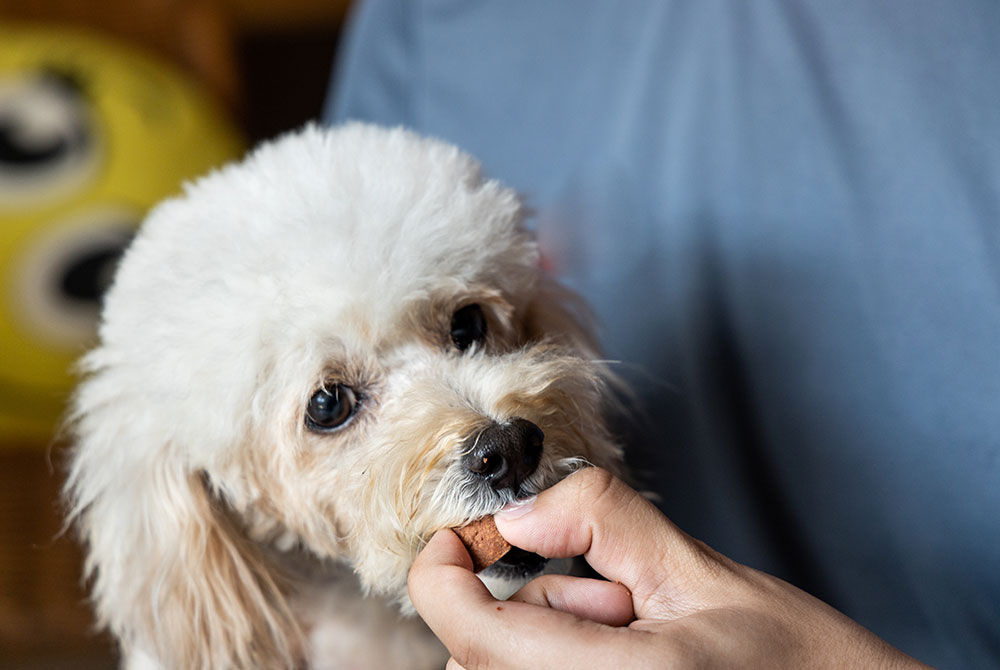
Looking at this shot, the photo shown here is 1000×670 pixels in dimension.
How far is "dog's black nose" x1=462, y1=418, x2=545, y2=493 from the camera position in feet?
2.20

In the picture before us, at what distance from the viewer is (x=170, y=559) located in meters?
0.85

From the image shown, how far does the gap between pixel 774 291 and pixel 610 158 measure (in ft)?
0.98

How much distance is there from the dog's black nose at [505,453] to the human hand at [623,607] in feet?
0.18

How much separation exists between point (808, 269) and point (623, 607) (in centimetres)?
47

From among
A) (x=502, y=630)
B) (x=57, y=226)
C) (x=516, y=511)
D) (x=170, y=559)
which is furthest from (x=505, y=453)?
(x=57, y=226)

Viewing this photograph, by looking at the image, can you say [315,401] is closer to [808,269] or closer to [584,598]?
[584,598]

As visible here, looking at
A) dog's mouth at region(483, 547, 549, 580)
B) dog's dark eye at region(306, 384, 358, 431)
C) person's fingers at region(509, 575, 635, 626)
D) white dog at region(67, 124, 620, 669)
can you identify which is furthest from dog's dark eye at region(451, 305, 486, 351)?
person's fingers at region(509, 575, 635, 626)

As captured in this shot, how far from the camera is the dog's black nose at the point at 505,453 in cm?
67

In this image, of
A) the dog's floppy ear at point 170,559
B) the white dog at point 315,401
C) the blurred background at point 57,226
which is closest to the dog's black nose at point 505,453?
the white dog at point 315,401

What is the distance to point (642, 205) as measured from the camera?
3.47 ft

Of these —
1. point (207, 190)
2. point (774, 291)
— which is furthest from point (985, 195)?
point (207, 190)

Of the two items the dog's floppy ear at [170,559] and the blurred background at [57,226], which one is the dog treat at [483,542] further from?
the blurred background at [57,226]

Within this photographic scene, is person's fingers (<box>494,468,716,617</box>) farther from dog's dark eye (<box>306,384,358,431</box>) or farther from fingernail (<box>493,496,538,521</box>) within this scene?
dog's dark eye (<box>306,384,358,431</box>)

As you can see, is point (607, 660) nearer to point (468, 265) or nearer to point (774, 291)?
point (468, 265)
